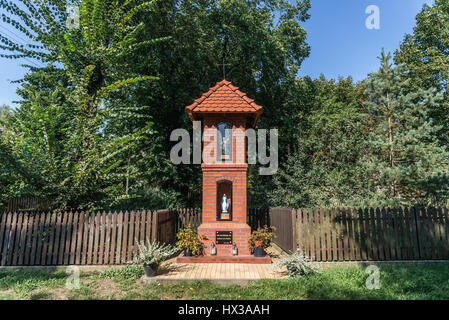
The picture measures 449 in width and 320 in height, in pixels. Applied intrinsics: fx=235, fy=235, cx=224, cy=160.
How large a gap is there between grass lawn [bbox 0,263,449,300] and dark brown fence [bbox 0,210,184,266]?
0.70 metres

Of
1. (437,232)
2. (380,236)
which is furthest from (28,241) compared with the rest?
(437,232)

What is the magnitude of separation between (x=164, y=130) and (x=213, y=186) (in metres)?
9.17

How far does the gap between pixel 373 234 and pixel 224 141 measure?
5.61 m

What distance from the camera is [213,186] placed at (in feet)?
27.0

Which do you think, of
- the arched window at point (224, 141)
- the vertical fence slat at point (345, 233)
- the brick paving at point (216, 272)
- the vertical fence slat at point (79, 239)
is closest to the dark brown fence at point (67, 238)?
the vertical fence slat at point (79, 239)

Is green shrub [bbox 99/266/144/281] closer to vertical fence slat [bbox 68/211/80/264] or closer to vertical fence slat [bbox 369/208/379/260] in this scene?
vertical fence slat [bbox 68/211/80/264]

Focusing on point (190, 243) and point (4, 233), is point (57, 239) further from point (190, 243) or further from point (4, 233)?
point (190, 243)

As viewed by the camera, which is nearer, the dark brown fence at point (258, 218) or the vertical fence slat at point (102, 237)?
the vertical fence slat at point (102, 237)

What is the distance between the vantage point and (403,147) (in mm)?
8352

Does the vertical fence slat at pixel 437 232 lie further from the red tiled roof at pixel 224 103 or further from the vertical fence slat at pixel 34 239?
the vertical fence slat at pixel 34 239

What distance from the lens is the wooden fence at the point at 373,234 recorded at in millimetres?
7035

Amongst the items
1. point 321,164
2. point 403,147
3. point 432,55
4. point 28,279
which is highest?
point 432,55

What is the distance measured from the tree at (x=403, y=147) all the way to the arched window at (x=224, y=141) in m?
5.07
